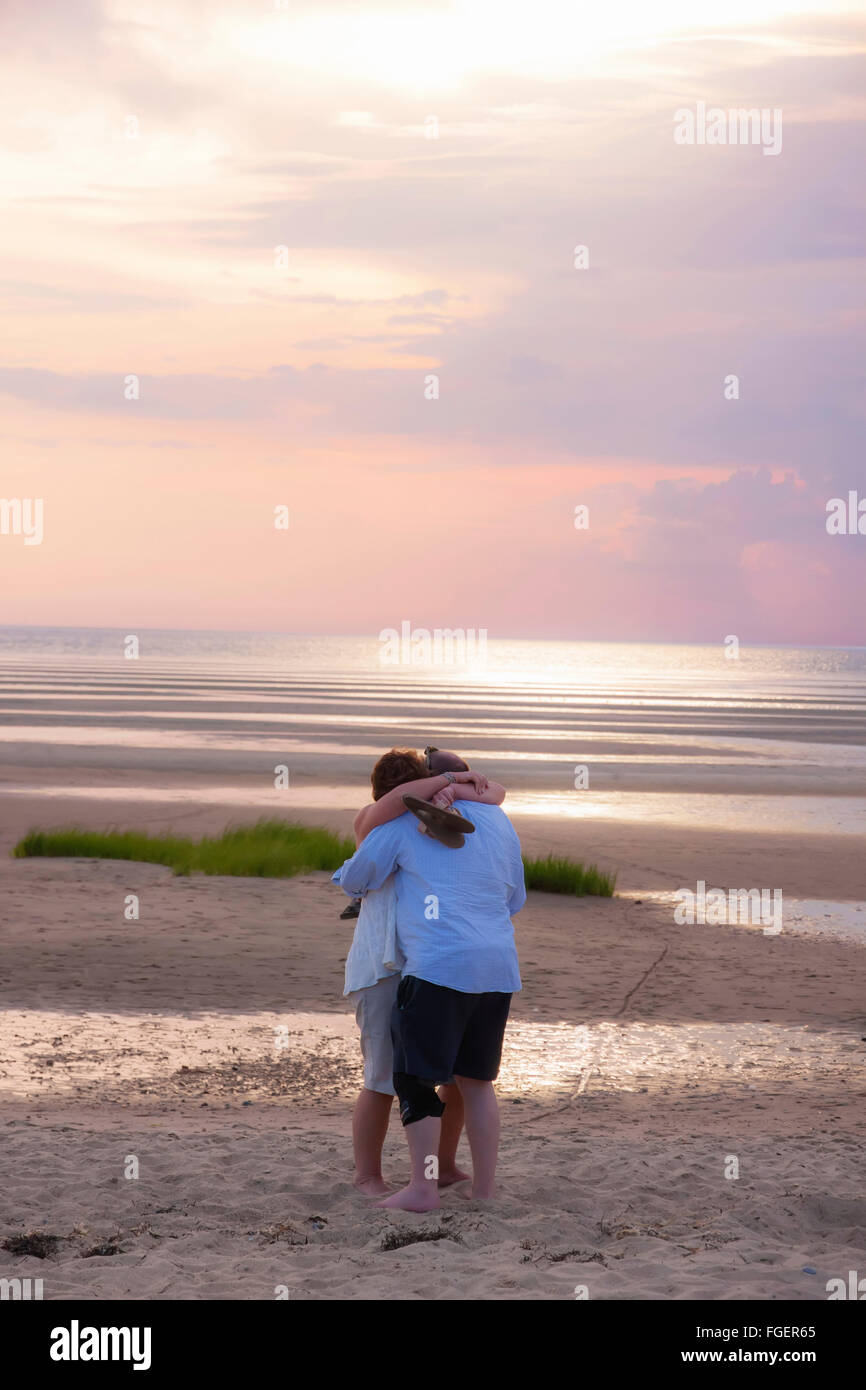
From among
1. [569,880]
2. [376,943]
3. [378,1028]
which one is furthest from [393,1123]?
[569,880]

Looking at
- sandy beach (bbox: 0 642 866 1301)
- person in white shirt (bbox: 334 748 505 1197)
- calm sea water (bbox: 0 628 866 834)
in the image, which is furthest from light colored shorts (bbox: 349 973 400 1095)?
calm sea water (bbox: 0 628 866 834)

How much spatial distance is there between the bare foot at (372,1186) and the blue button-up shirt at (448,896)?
1135 mm

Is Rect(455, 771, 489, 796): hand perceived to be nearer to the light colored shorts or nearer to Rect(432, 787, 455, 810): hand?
Rect(432, 787, 455, 810): hand

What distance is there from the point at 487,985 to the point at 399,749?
1075mm

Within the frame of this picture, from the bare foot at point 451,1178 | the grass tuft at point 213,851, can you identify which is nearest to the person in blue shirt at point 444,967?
the bare foot at point 451,1178

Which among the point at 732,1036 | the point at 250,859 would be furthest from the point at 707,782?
the point at 732,1036

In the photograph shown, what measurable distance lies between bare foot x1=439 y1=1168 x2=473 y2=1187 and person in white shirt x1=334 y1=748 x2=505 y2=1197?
12.8 inches

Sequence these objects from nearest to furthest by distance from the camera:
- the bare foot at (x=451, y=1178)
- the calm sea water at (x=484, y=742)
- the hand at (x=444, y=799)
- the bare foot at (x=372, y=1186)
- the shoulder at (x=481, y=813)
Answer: the hand at (x=444, y=799) < the shoulder at (x=481, y=813) < the bare foot at (x=372, y=1186) < the bare foot at (x=451, y=1178) < the calm sea water at (x=484, y=742)

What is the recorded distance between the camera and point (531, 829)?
72.8ft

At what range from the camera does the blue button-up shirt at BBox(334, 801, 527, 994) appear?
5.47m

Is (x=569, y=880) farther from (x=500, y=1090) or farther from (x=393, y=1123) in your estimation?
(x=393, y=1123)

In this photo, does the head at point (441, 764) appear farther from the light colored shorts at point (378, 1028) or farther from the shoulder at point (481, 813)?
the light colored shorts at point (378, 1028)

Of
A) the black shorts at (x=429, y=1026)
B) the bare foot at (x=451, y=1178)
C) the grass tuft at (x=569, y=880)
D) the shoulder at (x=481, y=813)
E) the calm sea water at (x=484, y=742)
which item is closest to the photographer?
the black shorts at (x=429, y=1026)

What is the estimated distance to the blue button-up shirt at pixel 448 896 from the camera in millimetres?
5473
